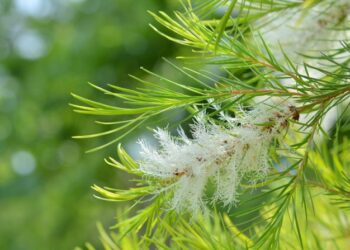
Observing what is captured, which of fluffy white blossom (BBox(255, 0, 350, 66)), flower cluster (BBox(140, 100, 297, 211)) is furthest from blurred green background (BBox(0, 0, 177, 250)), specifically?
flower cluster (BBox(140, 100, 297, 211))

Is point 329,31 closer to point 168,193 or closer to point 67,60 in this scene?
point 168,193

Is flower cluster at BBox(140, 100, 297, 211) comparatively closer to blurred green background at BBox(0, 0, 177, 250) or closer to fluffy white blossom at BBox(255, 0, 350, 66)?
fluffy white blossom at BBox(255, 0, 350, 66)

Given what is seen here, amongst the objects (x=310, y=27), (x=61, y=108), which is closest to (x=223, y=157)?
(x=310, y=27)

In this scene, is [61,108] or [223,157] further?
[61,108]

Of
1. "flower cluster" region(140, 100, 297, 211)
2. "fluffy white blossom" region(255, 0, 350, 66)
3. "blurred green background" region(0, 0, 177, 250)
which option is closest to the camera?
"flower cluster" region(140, 100, 297, 211)

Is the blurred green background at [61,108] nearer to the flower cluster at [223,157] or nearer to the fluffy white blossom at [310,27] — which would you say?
the fluffy white blossom at [310,27]

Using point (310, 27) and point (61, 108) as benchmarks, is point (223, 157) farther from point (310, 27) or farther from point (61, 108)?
point (61, 108)

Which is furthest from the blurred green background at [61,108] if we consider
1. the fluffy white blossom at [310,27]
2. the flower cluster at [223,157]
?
the flower cluster at [223,157]
